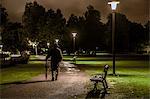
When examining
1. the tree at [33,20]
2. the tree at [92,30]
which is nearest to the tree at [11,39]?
the tree at [33,20]

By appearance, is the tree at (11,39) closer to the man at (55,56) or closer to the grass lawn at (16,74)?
the grass lawn at (16,74)

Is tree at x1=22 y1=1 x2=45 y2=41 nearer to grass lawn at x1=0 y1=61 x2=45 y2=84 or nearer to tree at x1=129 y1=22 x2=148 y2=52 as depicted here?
tree at x1=129 y1=22 x2=148 y2=52

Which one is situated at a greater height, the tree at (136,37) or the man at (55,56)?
the tree at (136,37)

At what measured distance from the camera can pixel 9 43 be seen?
274 ft

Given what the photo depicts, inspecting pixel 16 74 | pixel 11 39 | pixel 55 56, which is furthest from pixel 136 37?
pixel 55 56

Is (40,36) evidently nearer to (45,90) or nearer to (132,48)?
(132,48)

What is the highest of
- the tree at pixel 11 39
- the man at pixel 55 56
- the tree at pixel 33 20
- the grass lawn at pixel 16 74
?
the tree at pixel 33 20

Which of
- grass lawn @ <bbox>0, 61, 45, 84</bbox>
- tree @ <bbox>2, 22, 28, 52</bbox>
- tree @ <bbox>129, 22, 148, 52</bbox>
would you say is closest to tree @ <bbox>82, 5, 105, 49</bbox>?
tree @ <bbox>129, 22, 148, 52</bbox>

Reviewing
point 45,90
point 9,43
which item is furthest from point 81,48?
point 45,90

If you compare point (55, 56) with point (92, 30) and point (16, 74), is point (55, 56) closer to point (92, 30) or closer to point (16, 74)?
point (16, 74)

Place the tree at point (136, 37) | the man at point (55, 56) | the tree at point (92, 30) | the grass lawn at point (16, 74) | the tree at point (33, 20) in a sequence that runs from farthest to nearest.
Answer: the tree at point (136, 37), the tree at point (92, 30), the tree at point (33, 20), the grass lawn at point (16, 74), the man at point (55, 56)

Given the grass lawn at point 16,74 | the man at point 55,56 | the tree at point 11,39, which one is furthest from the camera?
the tree at point 11,39

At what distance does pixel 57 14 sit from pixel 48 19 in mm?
8945

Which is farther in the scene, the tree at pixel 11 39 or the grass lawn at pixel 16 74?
the tree at pixel 11 39
